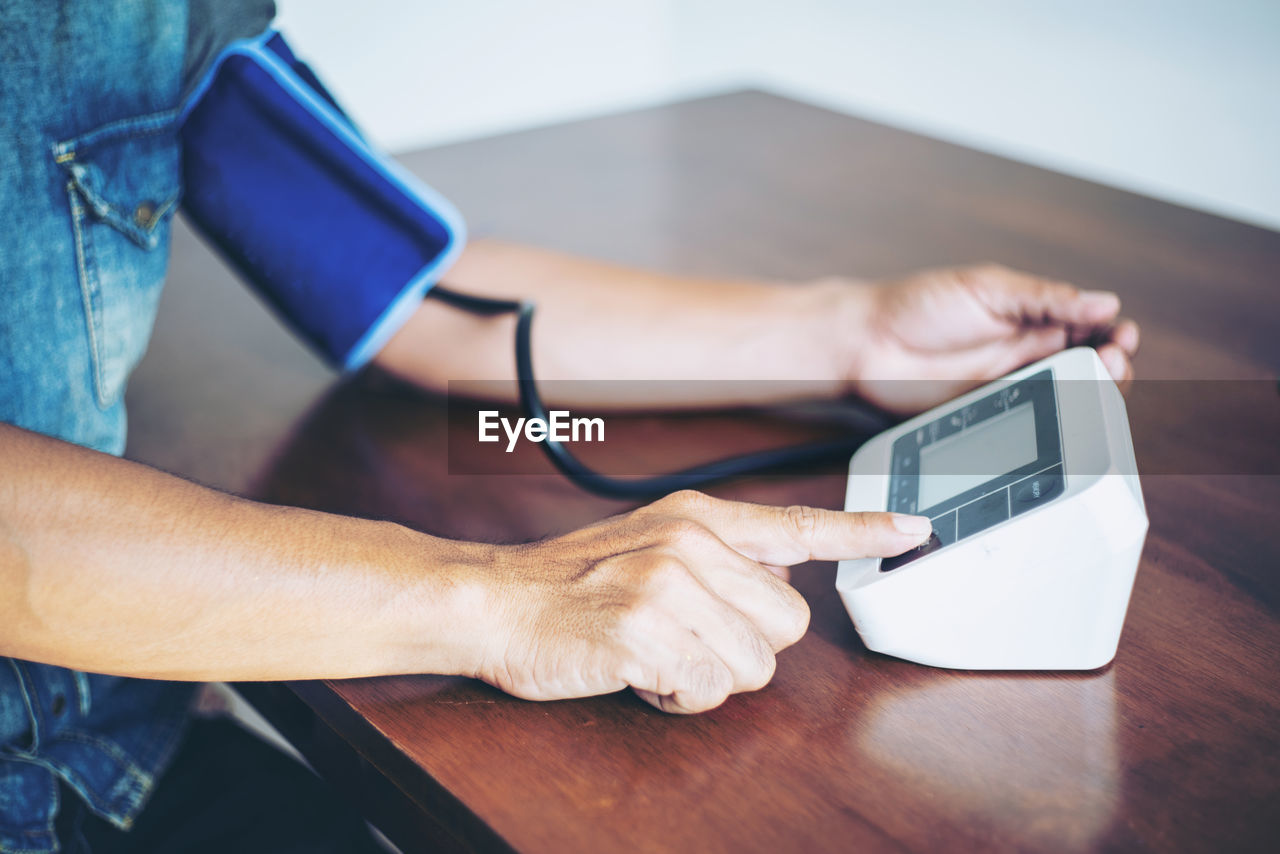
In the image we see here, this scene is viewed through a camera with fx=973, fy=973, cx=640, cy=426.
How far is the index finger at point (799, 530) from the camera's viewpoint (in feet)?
1.56

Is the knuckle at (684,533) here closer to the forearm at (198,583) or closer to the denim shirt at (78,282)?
the forearm at (198,583)

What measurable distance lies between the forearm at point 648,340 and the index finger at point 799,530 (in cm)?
23

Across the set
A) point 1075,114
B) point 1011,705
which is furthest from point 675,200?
point 1075,114

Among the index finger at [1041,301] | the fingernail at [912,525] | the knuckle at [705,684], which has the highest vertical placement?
the index finger at [1041,301]

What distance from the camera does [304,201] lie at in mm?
700

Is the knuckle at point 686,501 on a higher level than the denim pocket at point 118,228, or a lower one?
lower

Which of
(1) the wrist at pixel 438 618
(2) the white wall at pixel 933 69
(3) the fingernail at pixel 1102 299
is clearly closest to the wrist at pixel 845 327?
(3) the fingernail at pixel 1102 299

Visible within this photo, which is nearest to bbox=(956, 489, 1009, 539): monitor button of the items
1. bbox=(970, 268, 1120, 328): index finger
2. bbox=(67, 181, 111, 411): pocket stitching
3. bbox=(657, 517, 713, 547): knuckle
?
bbox=(657, 517, 713, 547): knuckle

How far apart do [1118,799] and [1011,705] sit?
6cm

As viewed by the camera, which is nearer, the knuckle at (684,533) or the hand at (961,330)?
the knuckle at (684,533)

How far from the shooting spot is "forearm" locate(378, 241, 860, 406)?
73 centimetres

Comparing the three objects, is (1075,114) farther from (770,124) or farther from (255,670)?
(255,670)

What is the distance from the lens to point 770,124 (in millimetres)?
1221

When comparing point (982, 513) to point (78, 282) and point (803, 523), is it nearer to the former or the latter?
point (803, 523)
